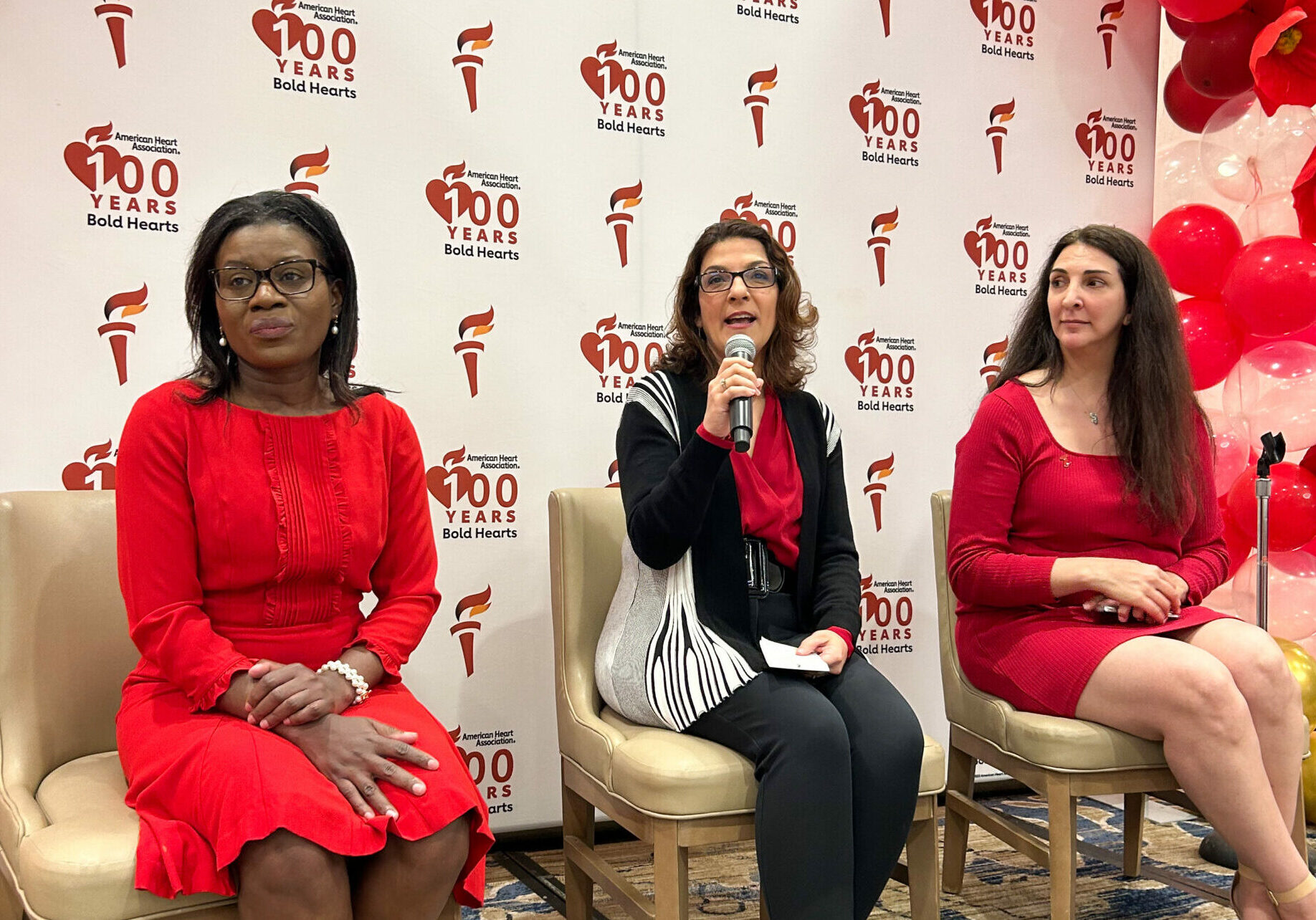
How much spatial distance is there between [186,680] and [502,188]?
60.4 inches

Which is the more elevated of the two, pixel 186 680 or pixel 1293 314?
pixel 1293 314

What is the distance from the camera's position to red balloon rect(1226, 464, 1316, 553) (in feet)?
9.80

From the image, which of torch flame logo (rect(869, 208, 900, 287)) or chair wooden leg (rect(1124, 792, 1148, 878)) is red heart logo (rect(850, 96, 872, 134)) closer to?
torch flame logo (rect(869, 208, 900, 287))

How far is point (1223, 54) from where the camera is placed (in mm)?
3027

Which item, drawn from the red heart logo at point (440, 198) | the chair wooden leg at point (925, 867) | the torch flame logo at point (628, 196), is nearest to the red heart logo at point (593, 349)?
the torch flame logo at point (628, 196)

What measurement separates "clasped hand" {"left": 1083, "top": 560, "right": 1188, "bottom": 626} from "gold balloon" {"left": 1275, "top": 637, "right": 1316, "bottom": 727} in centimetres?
92

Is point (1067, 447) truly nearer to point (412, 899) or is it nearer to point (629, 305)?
point (629, 305)

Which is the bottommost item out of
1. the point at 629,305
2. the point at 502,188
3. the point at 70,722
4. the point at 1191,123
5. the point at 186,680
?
the point at 70,722

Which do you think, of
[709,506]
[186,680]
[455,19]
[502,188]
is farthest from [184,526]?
[455,19]

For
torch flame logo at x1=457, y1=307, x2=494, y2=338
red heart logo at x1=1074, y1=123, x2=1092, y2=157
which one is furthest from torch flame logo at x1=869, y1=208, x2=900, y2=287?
torch flame logo at x1=457, y1=307, x2=494, y2=338

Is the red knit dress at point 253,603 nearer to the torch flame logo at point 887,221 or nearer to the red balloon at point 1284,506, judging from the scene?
the torch flame logo at point 887,221

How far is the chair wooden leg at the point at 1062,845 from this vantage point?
6.92 feet

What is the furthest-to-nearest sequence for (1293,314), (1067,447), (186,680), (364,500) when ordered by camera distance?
(1293,314) < (1067,447) < (364,500) < (186,680)

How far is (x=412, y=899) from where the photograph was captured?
5.16ft
